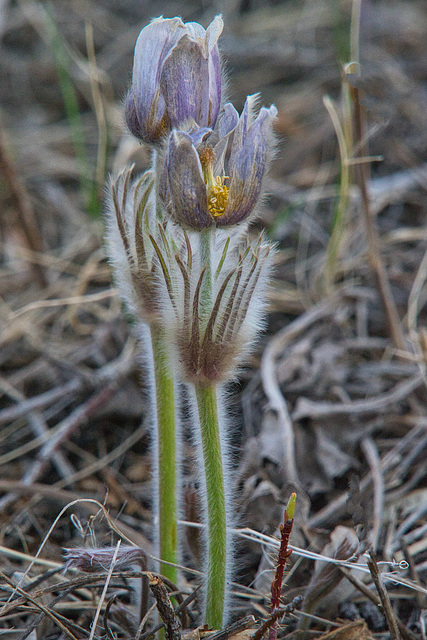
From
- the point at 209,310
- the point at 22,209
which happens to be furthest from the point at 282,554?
the point at 22,209

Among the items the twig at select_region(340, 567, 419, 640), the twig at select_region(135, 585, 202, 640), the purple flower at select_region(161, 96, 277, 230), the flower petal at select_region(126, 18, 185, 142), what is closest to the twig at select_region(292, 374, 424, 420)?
the twig at select_region(340, 567, 419, 640)

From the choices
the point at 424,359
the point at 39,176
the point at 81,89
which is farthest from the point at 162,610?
the point at 81,89

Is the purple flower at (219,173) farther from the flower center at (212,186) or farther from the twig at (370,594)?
the twig at (370,594)

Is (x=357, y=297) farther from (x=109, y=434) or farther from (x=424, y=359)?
(x=109, y=434)

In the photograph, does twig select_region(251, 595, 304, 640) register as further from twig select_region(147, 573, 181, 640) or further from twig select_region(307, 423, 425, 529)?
twig select_region(307, 423, 425, 529)

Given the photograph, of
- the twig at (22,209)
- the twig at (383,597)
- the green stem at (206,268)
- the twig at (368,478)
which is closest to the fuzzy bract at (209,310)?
the green stem at (206,268)

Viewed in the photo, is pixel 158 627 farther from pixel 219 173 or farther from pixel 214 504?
Answer: pixel 219 173

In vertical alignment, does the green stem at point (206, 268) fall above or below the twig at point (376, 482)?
above
